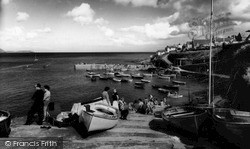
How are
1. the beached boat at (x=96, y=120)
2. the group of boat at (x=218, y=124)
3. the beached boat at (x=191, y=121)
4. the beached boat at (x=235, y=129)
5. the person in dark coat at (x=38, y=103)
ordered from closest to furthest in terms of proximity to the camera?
the beached boat at (x=235, y=129) < the group of boat at (x=218, y=124) < the beached boat at (x=96, y=120) < the beached boat at (x=191, y=121) < the person in dark coat at (x=38, y=103)

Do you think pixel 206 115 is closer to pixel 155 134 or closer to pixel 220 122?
pixel 220 122

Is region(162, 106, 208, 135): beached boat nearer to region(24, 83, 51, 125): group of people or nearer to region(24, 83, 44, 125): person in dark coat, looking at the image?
region(24, 83, 51, 125): group of people

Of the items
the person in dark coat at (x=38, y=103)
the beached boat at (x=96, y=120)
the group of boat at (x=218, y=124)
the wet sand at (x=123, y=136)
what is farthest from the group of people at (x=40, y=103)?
the group of boat at (x=218, y=124)

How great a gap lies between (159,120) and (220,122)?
16.6ft

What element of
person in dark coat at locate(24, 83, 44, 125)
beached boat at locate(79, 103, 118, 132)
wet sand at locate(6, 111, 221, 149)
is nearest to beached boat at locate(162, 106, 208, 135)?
wet sand at locate(6, 111, 221, 149)

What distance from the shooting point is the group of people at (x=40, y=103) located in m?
13.2

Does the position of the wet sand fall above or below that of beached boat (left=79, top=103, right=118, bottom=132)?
below

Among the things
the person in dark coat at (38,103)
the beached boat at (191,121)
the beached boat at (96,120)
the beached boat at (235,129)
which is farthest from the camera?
the person in dark coat at (38,103)

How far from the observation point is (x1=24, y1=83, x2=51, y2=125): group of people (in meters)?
13.2

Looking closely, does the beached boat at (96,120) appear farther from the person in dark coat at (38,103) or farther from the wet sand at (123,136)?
the person in dark coat at (38,103)

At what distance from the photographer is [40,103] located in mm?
13352

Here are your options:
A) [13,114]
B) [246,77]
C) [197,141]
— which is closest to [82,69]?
[13,114]

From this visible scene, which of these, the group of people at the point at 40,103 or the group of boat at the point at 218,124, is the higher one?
the group of people at the point at 40,103

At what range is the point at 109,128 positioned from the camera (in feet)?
44.1
